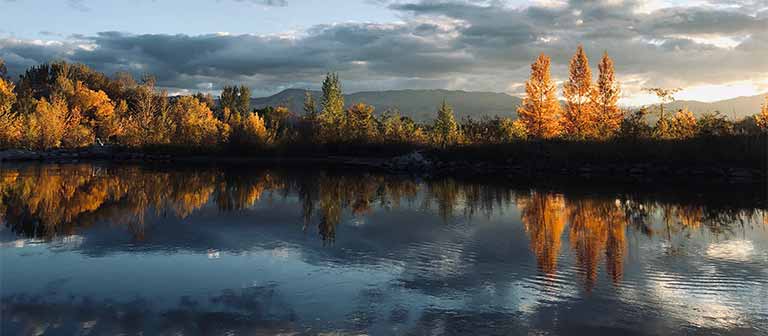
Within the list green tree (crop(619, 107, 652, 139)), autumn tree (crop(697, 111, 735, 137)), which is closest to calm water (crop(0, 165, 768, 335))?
autumn tree (crop(697, 111, 735, 137))

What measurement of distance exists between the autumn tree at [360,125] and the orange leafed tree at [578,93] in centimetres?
1608

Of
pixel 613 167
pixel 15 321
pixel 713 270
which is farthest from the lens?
pixel 613 167

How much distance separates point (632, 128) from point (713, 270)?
25981 millimetres

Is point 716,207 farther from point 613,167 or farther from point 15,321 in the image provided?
point 15,321

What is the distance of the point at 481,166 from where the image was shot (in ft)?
114

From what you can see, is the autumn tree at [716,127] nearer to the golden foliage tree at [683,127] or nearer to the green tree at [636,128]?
the golden foliage tree at [683,127]

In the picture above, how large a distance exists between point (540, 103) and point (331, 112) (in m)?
22.4

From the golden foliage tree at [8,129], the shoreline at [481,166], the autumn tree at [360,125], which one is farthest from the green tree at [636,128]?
the golden foliage tree at [8,129]

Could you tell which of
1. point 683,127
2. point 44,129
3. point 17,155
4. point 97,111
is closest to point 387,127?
point 683,127

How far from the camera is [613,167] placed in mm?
30484

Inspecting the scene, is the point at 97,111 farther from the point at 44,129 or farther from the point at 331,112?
the point at 331,112

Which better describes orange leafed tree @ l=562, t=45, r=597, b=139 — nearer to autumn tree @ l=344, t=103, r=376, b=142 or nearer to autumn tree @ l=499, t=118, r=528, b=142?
autumn tree @ l=499, t=118, r=528, b=142

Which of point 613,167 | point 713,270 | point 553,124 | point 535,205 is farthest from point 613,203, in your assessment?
point 553,124

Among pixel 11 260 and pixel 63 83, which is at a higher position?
pixel 63 83
